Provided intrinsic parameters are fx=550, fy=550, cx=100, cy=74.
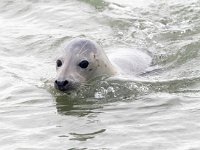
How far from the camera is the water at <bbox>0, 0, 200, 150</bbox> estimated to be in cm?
513

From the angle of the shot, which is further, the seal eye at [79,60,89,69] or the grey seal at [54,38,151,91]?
the seal eye at [79,60,89,69]

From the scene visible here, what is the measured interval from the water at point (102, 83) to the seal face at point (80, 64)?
0.18 meters

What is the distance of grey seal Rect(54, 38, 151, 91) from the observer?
6.10 metres

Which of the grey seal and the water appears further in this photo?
the grey seal

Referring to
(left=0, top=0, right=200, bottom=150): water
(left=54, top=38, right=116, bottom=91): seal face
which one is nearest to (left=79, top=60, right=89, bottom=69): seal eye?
(left=54, top=38, right=116, bottom=91): seal face

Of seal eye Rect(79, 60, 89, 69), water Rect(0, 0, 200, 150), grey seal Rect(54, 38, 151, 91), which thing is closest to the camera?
water Rect(0, 0, 200, 150)

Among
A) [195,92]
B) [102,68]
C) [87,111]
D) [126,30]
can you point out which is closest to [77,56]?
[102,68]

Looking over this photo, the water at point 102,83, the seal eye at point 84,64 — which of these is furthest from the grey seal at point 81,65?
the water at point 102,83

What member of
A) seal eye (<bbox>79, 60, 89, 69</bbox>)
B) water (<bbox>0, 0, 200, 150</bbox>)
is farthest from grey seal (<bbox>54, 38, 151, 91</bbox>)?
water (<bbox>0, 0, 200, 150</bbox>)

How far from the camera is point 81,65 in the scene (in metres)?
6.51

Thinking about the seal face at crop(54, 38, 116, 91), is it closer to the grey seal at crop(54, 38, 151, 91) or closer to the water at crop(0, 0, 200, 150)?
the grey seal at crop(54, 38, 151, 91)

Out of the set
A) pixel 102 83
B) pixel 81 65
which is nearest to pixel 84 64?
pixel 81 65

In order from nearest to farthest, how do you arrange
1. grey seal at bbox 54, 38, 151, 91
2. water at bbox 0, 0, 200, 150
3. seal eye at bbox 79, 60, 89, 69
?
water at bbox 0, 0, 200, 150 < grey seal at bbox 54, 38, 151, 91 < seal eye at bbox 79, 60, 89, 69

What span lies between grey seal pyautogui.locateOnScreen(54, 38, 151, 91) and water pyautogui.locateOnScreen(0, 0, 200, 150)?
19cm
